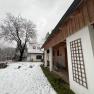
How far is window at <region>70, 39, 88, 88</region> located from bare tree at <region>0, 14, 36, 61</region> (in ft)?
78.1

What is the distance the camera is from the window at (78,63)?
12.6 feet

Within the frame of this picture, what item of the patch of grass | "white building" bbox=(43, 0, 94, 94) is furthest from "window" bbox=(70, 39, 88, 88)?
the patch of grass

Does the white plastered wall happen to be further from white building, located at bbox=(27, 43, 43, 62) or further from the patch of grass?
white building, located at bbox=(27, 43, 43, 62)

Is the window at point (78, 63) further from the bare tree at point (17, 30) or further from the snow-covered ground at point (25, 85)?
the bare tree at point (17, 30)

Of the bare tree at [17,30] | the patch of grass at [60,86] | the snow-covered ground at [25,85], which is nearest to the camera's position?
the patch of grass at [60,86]

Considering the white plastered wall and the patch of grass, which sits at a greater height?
the white plastered wall

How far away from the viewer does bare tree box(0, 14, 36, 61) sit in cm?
Result: 2628

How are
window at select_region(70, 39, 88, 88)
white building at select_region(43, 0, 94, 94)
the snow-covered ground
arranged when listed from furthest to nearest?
the snow-covered ground
window at select_region(70, 39, 88, 88)
white building at select_region(43, 0, 94, 94)

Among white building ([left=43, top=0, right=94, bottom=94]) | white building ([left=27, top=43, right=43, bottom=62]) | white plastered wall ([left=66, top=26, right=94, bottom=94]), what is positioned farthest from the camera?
white building ([left=27, top=43, right=43, bottom=62])

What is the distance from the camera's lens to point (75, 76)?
4422 millimetres

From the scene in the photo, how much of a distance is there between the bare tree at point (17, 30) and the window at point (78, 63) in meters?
23.8

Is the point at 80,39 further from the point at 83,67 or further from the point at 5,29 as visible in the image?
the point at 5,29

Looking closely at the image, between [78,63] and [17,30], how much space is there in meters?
25.0

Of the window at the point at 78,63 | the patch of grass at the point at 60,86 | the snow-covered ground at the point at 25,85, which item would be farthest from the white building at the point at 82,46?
the snow-covered ground at the point at 25,85
